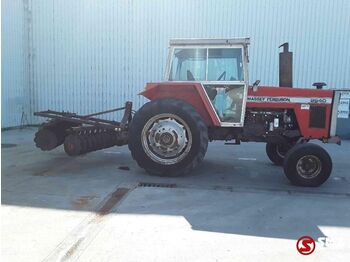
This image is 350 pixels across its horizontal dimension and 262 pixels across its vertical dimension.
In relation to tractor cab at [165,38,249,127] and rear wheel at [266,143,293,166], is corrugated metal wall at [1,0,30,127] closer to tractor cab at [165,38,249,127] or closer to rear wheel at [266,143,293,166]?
tractor cab at [165,38,249,127]

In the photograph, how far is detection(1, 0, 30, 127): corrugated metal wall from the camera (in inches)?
507

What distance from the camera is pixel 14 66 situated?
44.1ft

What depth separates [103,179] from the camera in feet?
20.6

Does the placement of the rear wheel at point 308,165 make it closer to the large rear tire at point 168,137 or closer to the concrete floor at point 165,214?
the concrete floor at point 165,214

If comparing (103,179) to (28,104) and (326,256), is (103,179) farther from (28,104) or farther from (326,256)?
(28,104)

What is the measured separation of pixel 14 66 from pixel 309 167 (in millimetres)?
10817

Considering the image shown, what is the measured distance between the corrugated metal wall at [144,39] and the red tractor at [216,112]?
6.68 metres

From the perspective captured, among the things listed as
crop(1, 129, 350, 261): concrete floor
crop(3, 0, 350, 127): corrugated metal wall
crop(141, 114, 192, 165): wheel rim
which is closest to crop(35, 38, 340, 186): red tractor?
crop(141, 114, 192, 165): wheel rim

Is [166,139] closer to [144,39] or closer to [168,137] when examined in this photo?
[168,137]

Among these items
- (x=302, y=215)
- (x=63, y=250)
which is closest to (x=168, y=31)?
(x=302, y=215)

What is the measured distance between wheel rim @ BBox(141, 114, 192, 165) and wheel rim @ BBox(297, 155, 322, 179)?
1.70 m

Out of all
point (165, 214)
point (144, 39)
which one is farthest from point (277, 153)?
point (144, 39)

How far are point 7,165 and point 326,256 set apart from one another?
225 inches

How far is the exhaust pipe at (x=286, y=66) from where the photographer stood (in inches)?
264
